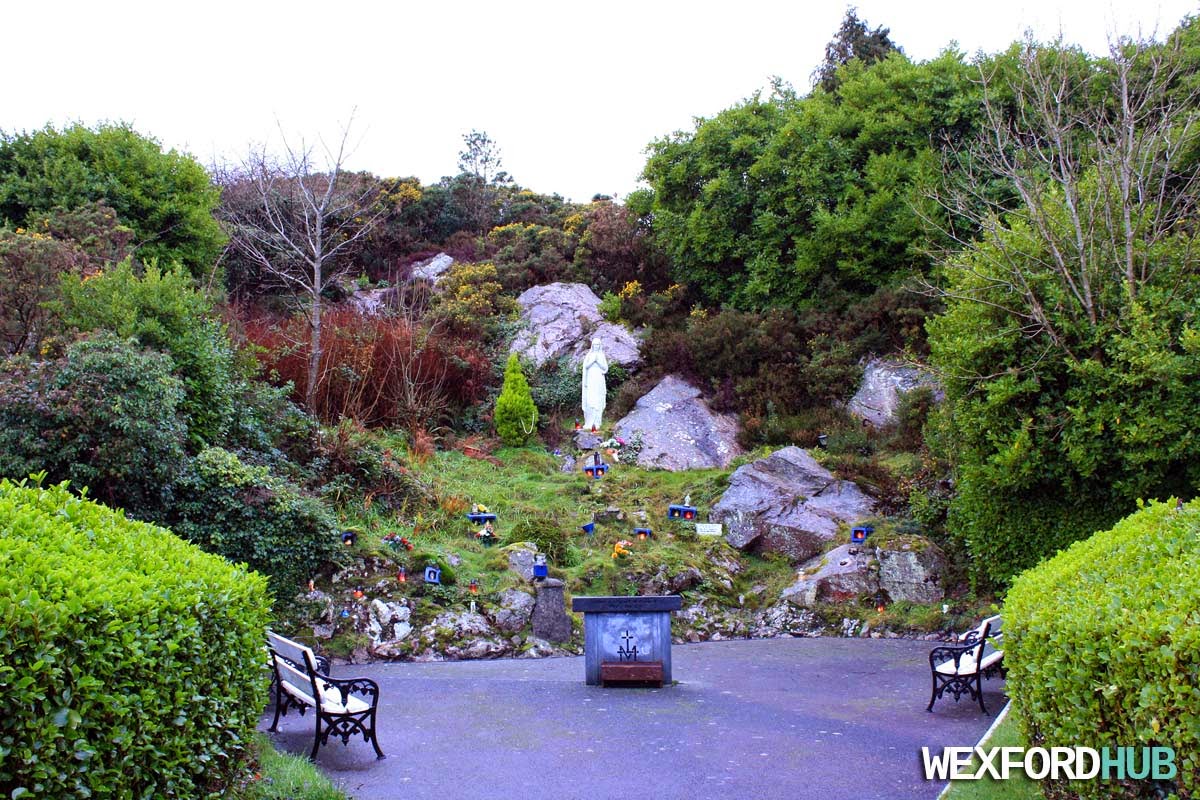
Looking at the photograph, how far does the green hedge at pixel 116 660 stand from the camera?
2.99 m

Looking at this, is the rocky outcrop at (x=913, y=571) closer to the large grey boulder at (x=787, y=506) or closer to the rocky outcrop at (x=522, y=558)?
the large grey boulder at (x=787, y=506)

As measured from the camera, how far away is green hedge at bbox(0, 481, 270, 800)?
299cm

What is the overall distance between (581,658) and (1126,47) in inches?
414

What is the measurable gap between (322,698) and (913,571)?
371 inches

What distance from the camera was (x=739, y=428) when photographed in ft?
65.3

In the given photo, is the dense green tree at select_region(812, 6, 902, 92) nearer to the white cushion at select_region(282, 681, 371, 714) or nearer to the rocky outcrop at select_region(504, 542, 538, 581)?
the rocky outcrop at select_region(504, 542, 538, 581)

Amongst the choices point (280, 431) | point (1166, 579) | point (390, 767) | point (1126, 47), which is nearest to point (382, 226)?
point (280, 431)

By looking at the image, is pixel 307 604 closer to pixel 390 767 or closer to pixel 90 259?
pixel 390 767

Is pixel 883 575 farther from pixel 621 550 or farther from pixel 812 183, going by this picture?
pixel 812 183

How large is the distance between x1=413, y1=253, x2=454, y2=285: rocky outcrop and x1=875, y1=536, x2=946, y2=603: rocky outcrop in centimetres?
1866

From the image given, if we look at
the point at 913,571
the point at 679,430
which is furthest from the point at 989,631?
the point at 679,430

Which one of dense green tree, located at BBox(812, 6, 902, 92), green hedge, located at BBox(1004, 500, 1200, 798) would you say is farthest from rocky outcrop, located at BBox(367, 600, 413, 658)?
dense green tree, located at BBox(812, 6, 902, 92)

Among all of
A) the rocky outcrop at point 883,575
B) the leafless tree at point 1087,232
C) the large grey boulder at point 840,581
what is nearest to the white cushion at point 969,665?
the leafless tree at point 1087,232

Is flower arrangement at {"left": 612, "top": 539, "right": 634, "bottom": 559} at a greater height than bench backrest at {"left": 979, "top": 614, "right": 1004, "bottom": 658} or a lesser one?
greater
